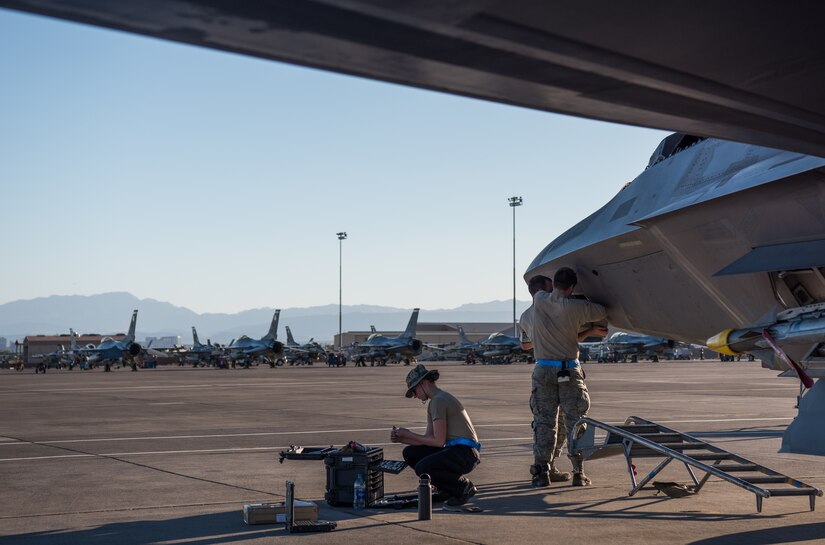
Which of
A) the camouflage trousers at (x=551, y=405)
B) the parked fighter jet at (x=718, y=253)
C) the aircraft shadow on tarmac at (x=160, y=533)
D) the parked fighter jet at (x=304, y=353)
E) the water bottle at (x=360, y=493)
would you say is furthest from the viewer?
the parked fighter jet at (x=304, y=353)

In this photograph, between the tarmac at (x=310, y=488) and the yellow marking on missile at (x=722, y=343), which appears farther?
the yellow marking on missile at (x=722, y=343)

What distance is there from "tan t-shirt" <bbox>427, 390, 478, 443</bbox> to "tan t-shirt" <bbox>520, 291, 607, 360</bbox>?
4.95 feet

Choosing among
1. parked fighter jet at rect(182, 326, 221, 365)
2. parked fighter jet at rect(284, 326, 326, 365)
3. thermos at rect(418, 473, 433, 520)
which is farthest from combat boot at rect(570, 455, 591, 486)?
parked fighter jet at rect(284, 326, 326, 365)

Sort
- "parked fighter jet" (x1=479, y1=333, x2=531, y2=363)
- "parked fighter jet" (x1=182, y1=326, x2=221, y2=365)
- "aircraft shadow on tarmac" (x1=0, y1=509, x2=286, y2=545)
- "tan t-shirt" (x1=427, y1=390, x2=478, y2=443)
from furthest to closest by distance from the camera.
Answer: "parked fighter jet" (x1=182, y1=326, x2=221, y2=365) → "parked fighter jet" (x1=479, y1=333, x2=531, y2=363) → "tan t-shirt" (x1=427, y1=390, x2=478, y2=443) → "aircraft shadow on tarmac" (x1=0, y1=509, x2=286, y2=545)

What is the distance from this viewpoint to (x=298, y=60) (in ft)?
12.8

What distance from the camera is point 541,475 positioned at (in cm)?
985

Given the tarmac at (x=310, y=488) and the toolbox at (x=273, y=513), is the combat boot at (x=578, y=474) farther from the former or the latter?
the toolbox at (x=273, y=513)

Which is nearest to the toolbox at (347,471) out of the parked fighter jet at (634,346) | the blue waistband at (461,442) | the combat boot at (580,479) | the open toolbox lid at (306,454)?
the open toolbox lid at (306,454)

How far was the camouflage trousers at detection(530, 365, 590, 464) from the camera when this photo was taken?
984cm

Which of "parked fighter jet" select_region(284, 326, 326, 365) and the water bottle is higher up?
"parked fighter jet" select_region(284, 326, 326, 365)

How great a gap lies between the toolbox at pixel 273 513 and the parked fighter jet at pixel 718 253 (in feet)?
12.9

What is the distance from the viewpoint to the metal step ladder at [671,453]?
8.15m

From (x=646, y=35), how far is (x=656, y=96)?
0.73m

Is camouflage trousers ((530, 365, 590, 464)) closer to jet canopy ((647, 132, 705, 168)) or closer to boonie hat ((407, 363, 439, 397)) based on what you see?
boonie hat ((407, 363, 439, 397))
